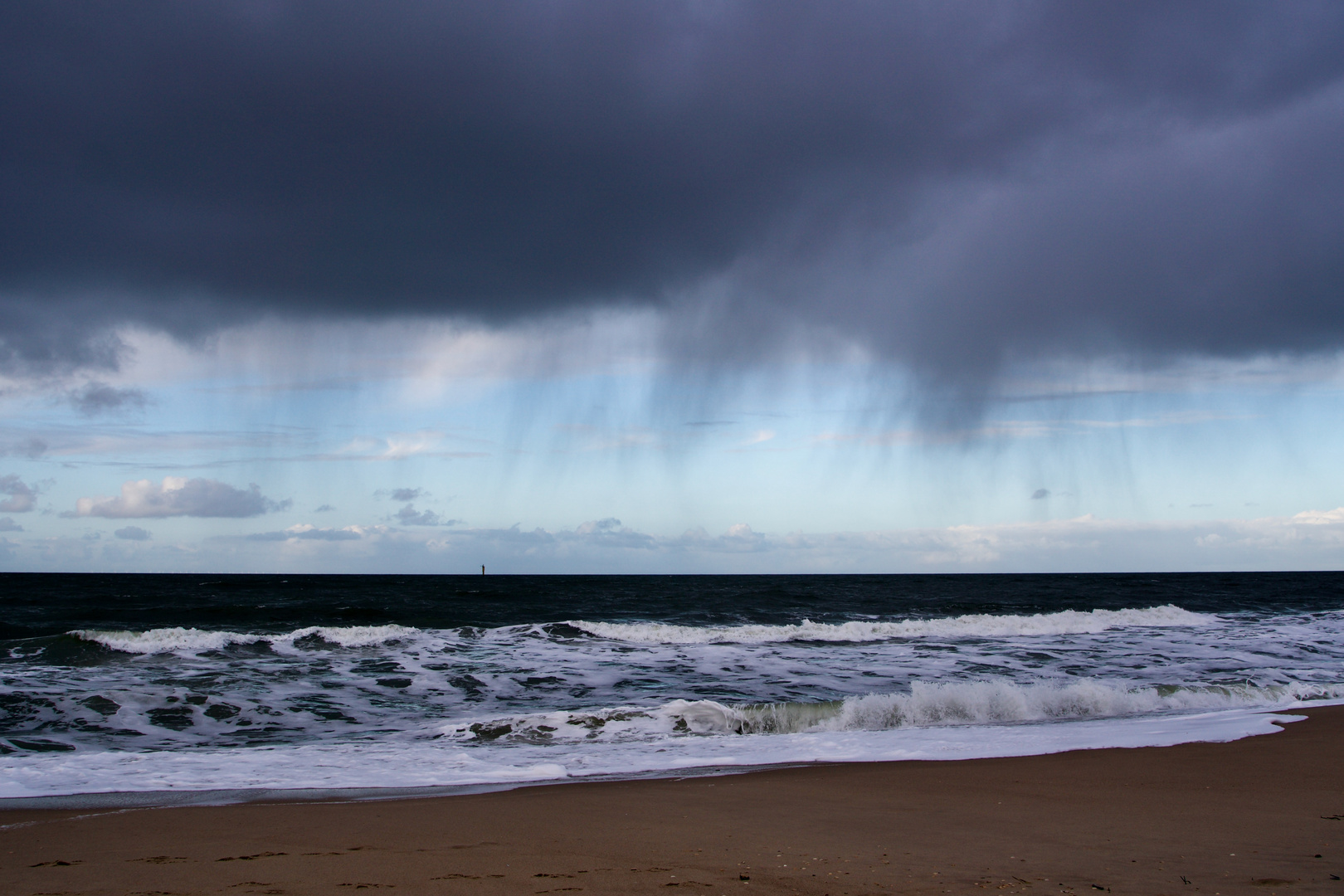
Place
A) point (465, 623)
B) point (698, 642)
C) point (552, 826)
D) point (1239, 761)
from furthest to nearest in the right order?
point (465, 623), point (698, 642), point (1239, 761), point (552, 826)

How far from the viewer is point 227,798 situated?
6672mm

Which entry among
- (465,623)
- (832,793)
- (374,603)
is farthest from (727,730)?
(374,603)

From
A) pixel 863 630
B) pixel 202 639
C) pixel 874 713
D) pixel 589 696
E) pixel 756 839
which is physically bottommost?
pixel 863 630

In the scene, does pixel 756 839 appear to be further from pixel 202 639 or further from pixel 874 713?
pixel 202 639

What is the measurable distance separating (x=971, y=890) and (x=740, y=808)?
2.30m

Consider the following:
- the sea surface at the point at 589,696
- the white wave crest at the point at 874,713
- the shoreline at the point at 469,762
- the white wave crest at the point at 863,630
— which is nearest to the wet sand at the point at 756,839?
the shoreline at the point at 469,762

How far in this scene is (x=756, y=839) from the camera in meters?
5.13

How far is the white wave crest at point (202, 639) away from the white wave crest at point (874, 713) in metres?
12.6

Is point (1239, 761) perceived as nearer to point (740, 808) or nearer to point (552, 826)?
point (740, 808)

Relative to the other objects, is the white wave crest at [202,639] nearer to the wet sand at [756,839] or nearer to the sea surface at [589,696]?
the sea surface at [589,696]

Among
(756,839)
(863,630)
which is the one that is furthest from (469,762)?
(863,630)

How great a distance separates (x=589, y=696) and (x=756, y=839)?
8.18 meters

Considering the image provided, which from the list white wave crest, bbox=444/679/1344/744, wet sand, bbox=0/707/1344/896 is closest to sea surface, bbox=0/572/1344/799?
white wave crest, bbox=444/679/1344/744

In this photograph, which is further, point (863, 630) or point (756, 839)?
point (863, 630)
